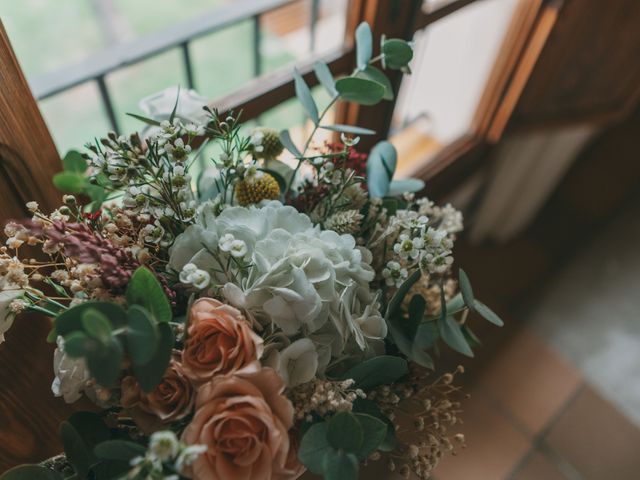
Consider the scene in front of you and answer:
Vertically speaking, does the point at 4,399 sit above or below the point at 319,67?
below

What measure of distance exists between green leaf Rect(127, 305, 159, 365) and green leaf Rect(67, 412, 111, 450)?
19 cm

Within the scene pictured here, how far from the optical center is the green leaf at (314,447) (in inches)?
18.7

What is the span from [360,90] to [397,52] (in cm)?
7

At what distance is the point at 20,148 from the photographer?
A: 0.58m

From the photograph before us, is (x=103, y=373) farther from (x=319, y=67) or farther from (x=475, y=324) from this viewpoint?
(x=475, y=324)

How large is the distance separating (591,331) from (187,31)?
5.23ft

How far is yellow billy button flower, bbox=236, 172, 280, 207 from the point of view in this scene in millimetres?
595

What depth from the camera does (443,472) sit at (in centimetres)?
132

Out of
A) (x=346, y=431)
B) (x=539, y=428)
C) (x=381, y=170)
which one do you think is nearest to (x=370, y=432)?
(x=346, y=431)

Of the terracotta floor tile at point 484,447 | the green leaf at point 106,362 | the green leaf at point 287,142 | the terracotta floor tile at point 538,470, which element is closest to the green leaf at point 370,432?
the green leaf at point 106,362

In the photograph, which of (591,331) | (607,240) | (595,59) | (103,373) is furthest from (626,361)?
(103,373)

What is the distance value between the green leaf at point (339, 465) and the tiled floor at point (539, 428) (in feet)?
3.18

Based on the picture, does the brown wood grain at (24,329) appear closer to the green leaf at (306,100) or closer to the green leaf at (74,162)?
the green leaf at (74,162)

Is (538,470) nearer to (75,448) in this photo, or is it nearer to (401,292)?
(401,292)
